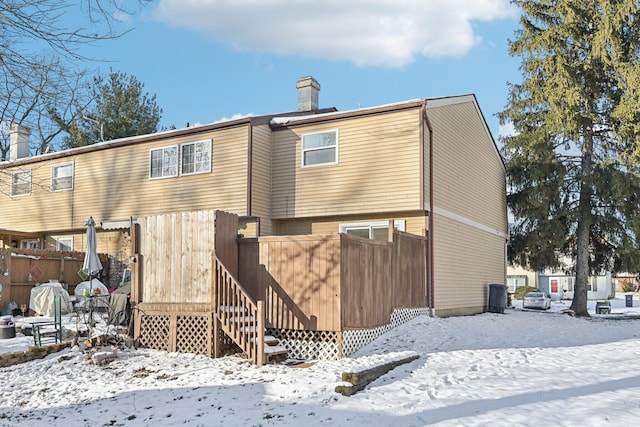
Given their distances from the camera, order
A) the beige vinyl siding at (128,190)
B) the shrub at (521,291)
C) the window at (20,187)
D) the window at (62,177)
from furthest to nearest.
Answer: the shrub at (521,291) < the window at (20,187) < the window at (62,177) < the beige vinyl siding at (128,190)

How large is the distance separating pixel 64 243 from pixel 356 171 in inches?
463

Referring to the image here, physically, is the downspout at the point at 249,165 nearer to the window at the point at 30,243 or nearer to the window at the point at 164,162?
the window at the point at 164,162

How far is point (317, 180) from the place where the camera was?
15.8 metres

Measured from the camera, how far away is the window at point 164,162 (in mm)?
17328

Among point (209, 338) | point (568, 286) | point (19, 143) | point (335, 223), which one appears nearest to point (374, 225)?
point (335, 223)

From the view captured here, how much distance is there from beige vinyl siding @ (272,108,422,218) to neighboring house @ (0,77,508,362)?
29mm

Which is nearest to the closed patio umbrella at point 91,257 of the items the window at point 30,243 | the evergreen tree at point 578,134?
the window at point 30,243

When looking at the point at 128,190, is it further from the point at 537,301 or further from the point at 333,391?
the point at 537,301

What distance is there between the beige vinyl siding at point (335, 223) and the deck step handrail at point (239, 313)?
5.15 m

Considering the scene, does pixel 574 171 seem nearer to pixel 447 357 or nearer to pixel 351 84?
pixel 351 84

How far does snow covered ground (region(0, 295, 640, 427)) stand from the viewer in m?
6.51

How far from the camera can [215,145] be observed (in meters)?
16.4

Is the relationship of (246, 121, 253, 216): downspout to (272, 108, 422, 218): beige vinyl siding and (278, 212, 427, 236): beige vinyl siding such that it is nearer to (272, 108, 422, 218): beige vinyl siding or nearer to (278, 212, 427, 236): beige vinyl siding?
(272, 108, 422, 218): beige vinyl siding

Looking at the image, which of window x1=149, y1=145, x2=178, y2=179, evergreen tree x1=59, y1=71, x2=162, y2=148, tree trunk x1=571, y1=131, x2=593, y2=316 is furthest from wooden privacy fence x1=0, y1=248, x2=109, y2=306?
tree trunk x1=571, y1=131, x2=593, y2=316
